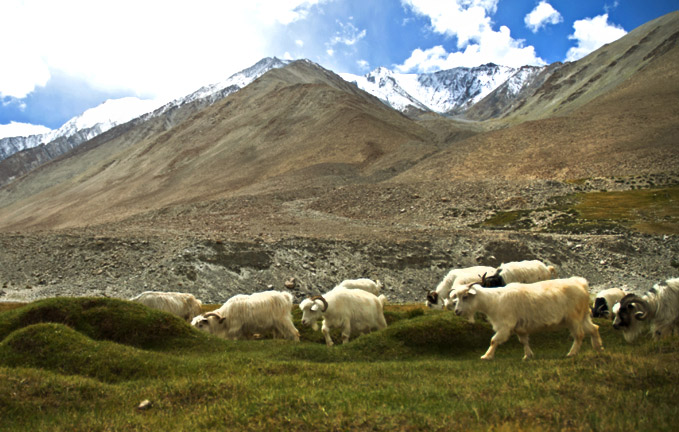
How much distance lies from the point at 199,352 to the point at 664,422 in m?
10.3

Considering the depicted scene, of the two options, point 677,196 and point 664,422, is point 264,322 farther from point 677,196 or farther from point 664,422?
point 677,196

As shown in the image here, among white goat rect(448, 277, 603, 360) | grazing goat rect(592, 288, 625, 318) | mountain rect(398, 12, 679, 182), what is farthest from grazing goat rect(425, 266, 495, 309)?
mountain rect(398, 12, 679, 182)

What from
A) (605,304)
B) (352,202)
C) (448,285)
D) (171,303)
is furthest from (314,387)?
Answer: (352,202)

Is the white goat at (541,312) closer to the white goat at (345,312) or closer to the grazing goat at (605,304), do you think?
the white goat at (345,312)

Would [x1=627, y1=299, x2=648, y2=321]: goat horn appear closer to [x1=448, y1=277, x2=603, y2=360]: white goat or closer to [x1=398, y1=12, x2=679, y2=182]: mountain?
[x1=448, y1=277, x2=603, y2=360]: white goat

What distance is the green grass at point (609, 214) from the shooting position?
4366cm

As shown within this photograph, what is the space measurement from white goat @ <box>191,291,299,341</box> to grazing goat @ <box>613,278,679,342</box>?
10.1 m

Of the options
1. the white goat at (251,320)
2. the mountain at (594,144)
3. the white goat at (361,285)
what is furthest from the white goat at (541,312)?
the mountain at (594,144)

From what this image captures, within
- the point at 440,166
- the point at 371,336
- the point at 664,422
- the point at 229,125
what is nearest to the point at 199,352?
the point at 371,336

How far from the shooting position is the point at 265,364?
9.94m

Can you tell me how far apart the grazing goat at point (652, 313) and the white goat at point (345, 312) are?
7.29 metres

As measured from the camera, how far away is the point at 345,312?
15.3m

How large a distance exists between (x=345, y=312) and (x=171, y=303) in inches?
303

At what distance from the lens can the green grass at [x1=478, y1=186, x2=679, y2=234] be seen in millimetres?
43656
